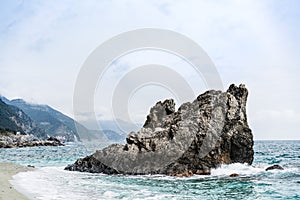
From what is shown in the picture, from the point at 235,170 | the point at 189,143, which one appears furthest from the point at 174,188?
the point at 235,170

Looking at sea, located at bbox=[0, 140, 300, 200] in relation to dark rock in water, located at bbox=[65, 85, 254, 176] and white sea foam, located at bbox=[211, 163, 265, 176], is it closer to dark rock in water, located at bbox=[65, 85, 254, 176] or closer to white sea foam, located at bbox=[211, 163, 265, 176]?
white sea foam, located at bbox=[211, 163, 265, 176]

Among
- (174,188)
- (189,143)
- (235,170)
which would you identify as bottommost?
(174,188)

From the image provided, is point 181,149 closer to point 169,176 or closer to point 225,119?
point 169,176

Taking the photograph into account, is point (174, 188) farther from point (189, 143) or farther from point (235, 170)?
point (235, 170)

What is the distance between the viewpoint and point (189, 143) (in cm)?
4125

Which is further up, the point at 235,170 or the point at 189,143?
the point at 189,143

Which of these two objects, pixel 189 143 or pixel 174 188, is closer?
pixel 174 188

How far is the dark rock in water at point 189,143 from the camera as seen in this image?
40.2m

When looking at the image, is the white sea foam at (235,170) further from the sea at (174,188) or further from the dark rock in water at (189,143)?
the sea at (174,188)

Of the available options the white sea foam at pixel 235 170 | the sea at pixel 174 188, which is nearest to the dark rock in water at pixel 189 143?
the white sea foam at pixel 235 170

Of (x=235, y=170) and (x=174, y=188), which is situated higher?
(x=235, y=170)

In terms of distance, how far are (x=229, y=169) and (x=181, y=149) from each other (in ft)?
19.6

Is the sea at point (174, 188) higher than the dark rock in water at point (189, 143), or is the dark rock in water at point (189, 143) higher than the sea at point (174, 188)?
the dark rock in water at point (189, 143)

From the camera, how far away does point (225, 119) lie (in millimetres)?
44438
